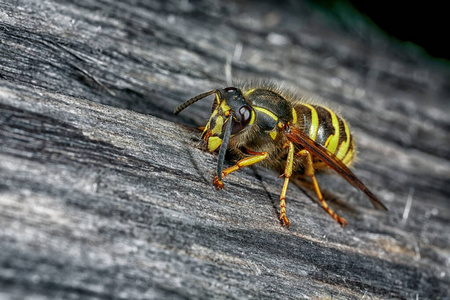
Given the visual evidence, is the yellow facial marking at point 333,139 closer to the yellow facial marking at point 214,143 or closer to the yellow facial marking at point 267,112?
the yellow facial marking at point 267,112

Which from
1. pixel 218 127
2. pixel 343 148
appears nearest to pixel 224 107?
pixel 218 127

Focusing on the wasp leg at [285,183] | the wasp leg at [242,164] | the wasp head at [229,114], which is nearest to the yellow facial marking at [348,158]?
the wasp leg at [285,183]

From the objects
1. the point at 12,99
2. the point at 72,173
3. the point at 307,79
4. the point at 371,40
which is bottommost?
the point at 72,173

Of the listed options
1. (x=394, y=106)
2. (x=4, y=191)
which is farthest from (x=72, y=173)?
(x=394, y=106)

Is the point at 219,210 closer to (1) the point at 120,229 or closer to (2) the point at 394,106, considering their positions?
(1) the point at 120,229

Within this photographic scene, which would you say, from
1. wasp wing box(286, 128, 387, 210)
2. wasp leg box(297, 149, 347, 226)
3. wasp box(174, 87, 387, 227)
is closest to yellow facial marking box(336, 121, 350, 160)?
wasp box(174, 87, 387, 227)

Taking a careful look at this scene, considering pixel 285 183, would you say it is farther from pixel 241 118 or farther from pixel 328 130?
pixel 328 130
